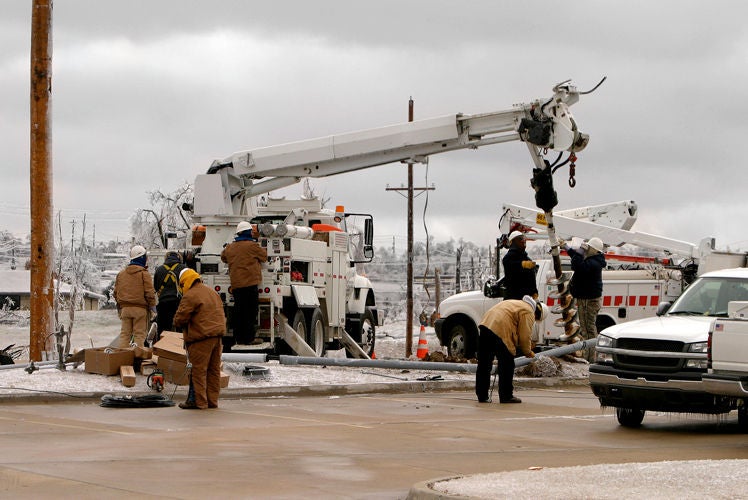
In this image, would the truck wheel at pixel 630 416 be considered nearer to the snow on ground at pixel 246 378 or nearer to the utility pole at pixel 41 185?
the snow on ground at pixel 246 378

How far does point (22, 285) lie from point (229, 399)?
235ft

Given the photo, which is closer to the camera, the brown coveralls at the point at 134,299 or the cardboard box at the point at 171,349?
the cardboard box at the point at 171,349

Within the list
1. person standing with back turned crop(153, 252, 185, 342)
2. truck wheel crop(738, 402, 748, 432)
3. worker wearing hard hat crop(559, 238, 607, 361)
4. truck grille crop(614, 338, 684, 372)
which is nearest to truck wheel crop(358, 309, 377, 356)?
worker wearing hard hat crop(559, 238, 607, 361)

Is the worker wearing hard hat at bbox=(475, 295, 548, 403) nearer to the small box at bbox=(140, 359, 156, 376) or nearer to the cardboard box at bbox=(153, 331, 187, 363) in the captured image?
the cardboard box at bbox=(153, 331, 187, 363)

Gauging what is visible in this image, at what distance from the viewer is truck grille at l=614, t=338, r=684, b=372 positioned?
1302 centimetres

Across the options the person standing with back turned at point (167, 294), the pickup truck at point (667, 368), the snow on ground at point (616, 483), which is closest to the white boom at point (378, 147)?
the person standing with back turned at point (167, 294)

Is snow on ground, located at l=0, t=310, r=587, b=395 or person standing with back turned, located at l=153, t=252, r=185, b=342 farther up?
person standing with back turned, located at l=153, t=252, r=185, b=342

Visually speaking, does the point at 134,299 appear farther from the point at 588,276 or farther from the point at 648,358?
the point at 648,358

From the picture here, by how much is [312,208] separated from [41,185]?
6.55 metres

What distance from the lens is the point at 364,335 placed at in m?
25.8

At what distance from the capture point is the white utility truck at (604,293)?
2438cm

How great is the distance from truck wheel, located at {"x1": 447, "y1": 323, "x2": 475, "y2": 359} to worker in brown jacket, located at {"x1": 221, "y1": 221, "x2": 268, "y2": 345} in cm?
656

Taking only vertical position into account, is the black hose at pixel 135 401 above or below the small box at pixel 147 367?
below

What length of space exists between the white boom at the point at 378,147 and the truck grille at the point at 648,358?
6.99m
